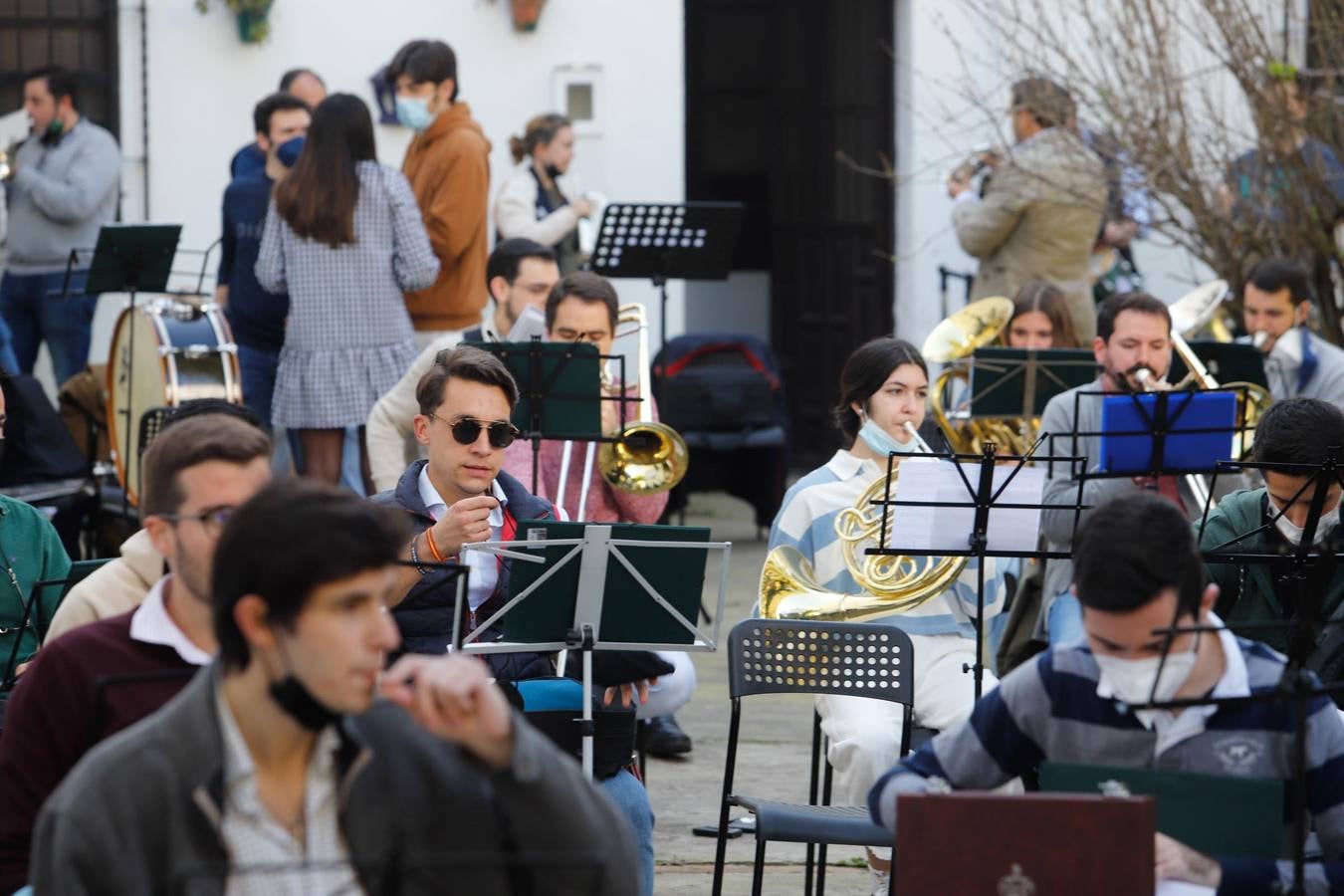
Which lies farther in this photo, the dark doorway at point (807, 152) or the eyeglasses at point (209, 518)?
the dark doorway at point (807, 152)

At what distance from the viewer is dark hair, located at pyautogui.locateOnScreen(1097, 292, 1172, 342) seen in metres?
6.12

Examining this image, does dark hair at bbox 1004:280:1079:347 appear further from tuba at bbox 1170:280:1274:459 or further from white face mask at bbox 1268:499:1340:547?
white face mask at bbox 1268:499:1340:547

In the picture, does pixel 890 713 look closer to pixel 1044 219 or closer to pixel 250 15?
pixel 1044 219

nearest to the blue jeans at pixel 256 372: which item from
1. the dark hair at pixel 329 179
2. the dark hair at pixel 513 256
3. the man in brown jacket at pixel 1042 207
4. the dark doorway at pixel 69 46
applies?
the dark hair at pixel 329 179

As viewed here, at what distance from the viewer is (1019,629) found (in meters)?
6.39

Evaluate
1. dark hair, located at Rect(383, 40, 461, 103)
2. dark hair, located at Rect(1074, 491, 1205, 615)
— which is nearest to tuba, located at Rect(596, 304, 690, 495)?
dark hair, located at Rect(383, 40, 461, 103)

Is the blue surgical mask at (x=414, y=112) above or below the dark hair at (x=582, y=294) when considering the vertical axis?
above

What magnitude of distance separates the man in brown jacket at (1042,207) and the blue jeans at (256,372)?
2.99 m

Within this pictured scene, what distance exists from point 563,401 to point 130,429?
2.93 meters

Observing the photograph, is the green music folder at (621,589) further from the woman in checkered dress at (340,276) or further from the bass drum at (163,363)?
the bass drum at (163,363)

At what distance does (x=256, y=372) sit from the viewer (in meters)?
8.15

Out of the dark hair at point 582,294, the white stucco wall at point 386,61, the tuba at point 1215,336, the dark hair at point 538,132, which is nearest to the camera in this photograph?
the tuba at point 1215,336

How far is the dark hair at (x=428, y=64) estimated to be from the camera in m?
7.84

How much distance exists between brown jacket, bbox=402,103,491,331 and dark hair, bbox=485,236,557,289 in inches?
37.6
